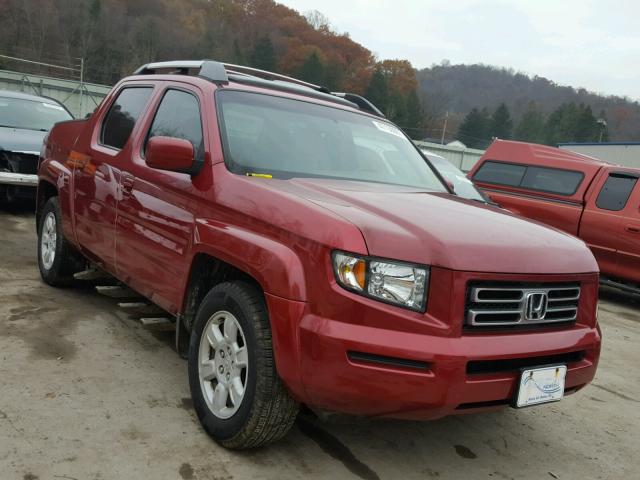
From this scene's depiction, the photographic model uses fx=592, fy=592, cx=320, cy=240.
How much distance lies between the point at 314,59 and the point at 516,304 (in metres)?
66.5

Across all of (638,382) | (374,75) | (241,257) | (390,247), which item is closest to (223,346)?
(241,257)

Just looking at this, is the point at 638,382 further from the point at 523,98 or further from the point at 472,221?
the point at 523,98

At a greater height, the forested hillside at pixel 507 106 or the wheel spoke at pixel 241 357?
the forested hillside at pixel 507 106

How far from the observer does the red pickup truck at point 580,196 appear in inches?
304

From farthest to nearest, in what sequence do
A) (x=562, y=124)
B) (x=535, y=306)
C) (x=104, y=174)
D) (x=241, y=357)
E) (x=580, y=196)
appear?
(x=562, y=124) < (x=580, y=196) < (x=104, y=174) < (x=241, y=357) < (x=535, y=306)

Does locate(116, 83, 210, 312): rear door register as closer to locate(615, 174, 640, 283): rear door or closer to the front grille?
the front grille

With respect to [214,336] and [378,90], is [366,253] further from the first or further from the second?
[378,90]

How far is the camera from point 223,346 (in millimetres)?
2861

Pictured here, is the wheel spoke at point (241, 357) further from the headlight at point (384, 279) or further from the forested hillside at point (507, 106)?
the forested hillside at point (507, 106)

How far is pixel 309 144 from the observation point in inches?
137

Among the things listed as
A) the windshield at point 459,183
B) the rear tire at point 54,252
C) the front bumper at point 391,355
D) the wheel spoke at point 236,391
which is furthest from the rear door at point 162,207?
the windshield at point 459,183

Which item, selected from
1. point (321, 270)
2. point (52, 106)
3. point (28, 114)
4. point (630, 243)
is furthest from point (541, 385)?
point (52, 106)

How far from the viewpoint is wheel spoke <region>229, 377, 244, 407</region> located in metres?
2.73

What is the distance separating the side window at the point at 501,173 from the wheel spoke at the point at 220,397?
7.43 meters
